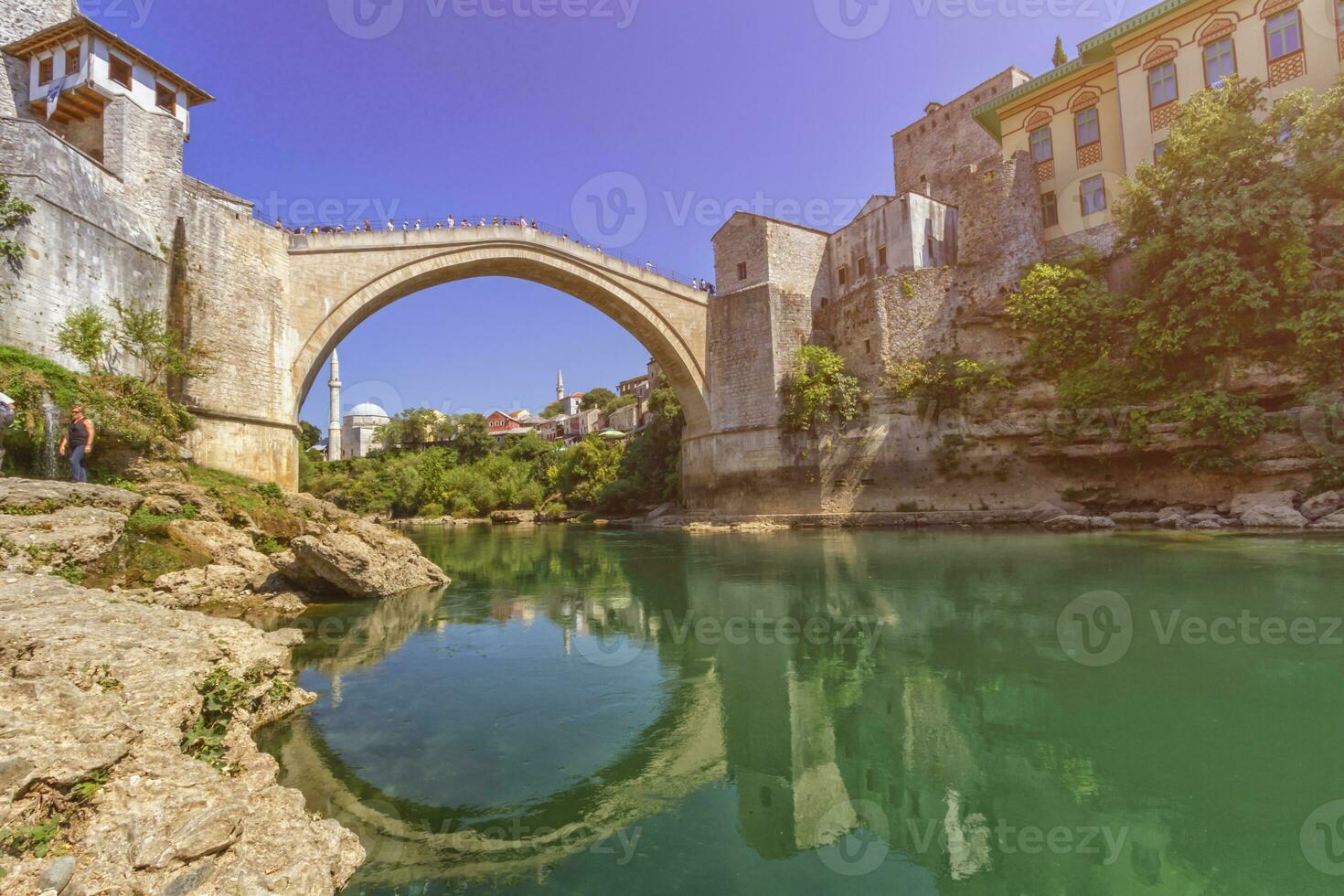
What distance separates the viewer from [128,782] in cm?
221

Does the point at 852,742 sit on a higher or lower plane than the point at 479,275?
lower

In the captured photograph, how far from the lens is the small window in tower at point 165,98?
15.5m

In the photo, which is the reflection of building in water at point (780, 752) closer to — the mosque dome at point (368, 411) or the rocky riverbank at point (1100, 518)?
the rocky riverbank at point (1100, 518)

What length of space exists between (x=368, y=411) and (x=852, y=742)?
67.7 meters

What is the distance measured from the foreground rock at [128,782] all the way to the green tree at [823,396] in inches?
766

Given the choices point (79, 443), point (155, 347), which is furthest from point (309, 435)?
point (79, 443)

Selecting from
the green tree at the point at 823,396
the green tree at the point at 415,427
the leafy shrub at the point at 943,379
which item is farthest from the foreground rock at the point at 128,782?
the green tree at the point at 415,427

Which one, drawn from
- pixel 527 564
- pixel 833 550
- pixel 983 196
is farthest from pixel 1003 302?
pixel 527 564

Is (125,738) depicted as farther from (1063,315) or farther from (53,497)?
(1063,315)

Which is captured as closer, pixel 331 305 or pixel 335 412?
pixel 331 305

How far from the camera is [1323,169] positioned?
13625mm

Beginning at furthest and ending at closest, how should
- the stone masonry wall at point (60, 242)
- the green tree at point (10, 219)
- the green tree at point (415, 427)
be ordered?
the green tree at point (415, 427) < the stone masonry wall at point (60, 242) < the green tree at point (10, 219)

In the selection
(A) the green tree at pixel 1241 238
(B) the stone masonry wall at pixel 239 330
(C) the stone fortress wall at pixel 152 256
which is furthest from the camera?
(B) the stone masonry wall at pixel 239 330

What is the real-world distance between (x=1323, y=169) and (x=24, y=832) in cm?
2097
